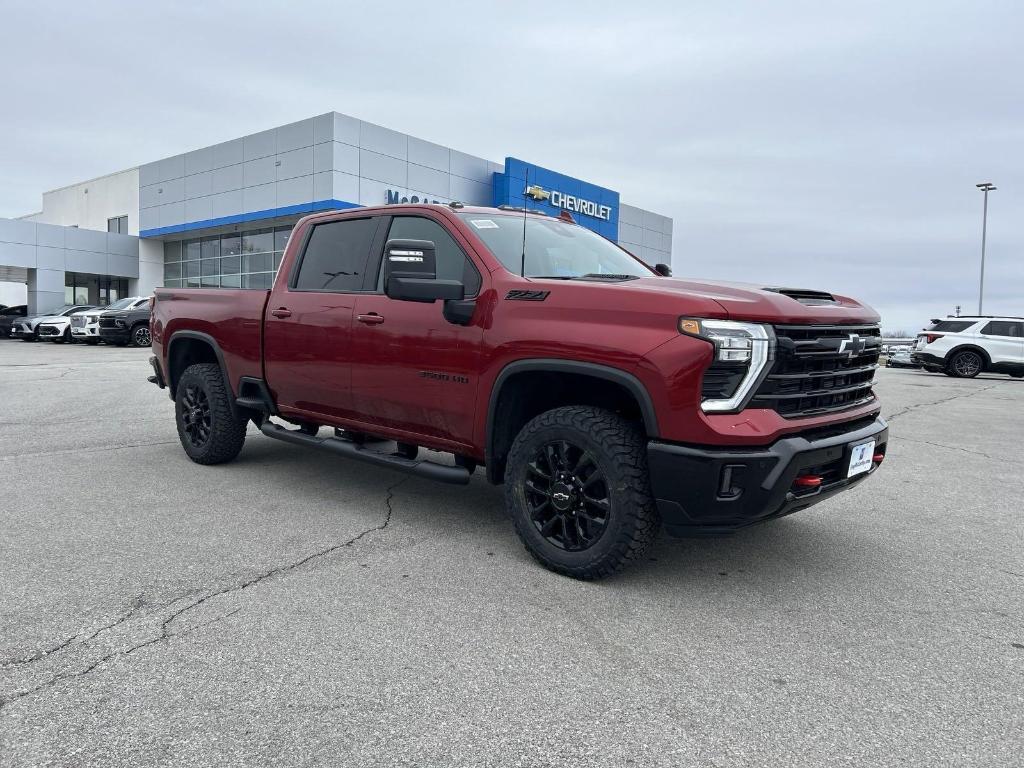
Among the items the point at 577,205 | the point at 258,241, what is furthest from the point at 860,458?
the point at 577,205

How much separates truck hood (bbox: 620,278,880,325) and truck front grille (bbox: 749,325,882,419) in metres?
0.05

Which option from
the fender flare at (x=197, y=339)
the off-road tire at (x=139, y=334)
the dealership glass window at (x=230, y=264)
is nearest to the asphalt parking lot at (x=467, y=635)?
the fender flare at (x=197, y=339)

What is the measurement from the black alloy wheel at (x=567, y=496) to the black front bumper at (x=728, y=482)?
1.08 ft

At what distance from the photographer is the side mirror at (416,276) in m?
3.91

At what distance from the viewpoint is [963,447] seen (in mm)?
8172

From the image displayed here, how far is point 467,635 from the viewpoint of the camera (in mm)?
3078

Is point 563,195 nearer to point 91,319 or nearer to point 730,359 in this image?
point 91,319

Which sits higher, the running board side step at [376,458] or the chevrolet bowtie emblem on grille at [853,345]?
the chevrolet bowtie emblem on grille at [853,345]

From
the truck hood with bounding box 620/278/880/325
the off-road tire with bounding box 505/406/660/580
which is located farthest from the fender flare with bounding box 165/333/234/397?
the truck hood with bounding box 620/278/880/325

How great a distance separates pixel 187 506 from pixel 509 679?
3022 mm

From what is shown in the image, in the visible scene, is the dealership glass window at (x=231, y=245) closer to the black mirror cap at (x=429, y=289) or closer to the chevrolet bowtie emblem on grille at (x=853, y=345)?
the black mirror cap at (x=429, y=289)

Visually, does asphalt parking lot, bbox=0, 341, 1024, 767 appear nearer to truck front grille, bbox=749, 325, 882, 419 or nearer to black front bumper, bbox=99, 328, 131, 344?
truck front grille, bbox=749, 325, 882, 419

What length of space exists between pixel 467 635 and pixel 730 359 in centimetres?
159

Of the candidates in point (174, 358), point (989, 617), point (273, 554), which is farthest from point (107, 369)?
point (989, 617)
